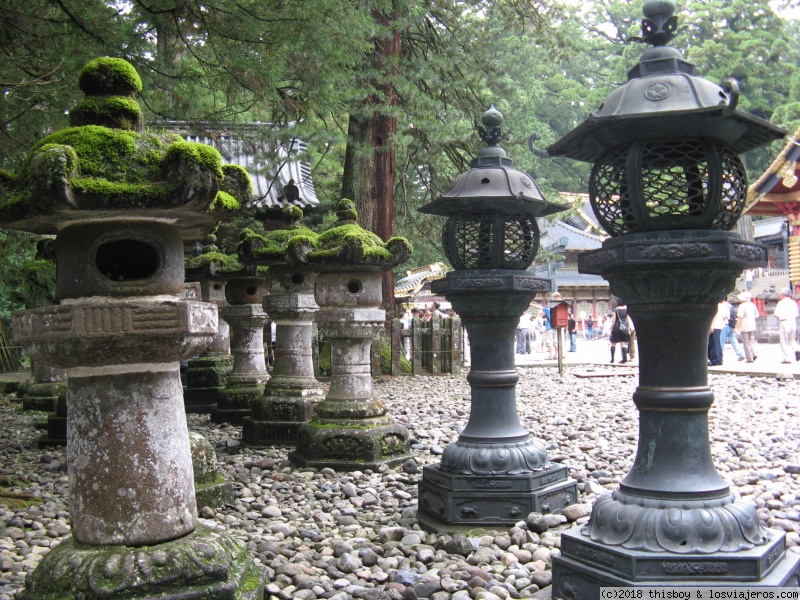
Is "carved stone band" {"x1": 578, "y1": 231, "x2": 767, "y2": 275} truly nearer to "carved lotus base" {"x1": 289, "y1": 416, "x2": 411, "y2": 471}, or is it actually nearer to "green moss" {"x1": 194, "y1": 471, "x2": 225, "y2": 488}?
"green moss" {"x1": 194, "y1": 471, "x2": 225, "y2": 488}

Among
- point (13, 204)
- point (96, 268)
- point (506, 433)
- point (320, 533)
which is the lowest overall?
point (320, 533)

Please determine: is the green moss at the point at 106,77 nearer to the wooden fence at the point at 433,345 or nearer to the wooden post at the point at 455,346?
the wooden fence at the point at 433,345

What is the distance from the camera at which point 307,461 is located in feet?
17.5

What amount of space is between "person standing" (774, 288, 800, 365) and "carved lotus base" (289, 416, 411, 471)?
9.18 metres

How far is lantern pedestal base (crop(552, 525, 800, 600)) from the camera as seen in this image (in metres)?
2.33

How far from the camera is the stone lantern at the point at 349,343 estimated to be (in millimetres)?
5301

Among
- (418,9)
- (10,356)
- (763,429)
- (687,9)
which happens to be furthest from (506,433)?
(687,9)

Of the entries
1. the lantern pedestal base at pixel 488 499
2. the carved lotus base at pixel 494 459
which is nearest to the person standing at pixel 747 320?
the carved lotus base at pixel 494 459

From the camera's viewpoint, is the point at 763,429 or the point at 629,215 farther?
the point at 763,429

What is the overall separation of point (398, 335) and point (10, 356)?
7.67 meters

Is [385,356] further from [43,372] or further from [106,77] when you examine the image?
[106,77]

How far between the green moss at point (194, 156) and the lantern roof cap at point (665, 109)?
1.38 meters

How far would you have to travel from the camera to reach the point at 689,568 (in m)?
2.36

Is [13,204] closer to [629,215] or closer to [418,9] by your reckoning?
[629,215]
